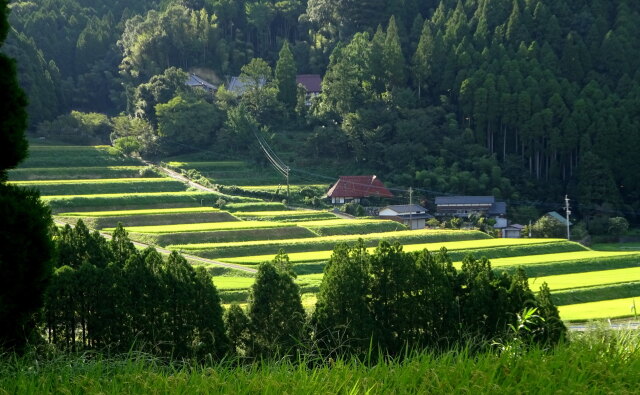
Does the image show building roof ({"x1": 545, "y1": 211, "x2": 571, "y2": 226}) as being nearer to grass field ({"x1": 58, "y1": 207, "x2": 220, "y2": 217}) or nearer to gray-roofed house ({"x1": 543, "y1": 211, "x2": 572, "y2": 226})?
gray-roofed house ({"x1": 543, "y1": 211, "x2": 572, "y2": 226})

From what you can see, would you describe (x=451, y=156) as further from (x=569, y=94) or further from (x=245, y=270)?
(x=245, y=270)

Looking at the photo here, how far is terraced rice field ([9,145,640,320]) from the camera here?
30359 millimetres

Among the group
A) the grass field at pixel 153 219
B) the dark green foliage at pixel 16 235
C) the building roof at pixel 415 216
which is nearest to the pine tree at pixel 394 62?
the building roof at pixel 415 216

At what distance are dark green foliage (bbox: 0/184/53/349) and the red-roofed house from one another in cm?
3864

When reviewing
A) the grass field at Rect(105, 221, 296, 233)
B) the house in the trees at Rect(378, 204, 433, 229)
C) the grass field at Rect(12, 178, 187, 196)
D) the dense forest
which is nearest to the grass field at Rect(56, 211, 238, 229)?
the grass field at Rect(105, 221, 296, 233)

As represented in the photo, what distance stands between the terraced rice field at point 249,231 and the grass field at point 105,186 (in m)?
0.05

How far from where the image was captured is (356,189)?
158ft

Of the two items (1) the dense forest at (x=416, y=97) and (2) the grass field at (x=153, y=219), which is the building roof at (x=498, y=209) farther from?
(2) the grass field at (x=153, y=219)

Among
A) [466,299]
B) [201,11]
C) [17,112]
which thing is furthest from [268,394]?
[201,11]

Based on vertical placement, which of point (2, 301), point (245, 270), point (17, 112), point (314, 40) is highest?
point (314, 40)

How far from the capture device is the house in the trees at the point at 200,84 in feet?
199

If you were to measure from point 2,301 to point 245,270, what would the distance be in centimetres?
2331

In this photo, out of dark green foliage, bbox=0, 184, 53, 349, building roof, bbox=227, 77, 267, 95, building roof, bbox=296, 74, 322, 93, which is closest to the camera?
dark green foliage, bbox=0, 184, 53, 349

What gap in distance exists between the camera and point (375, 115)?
174ft
